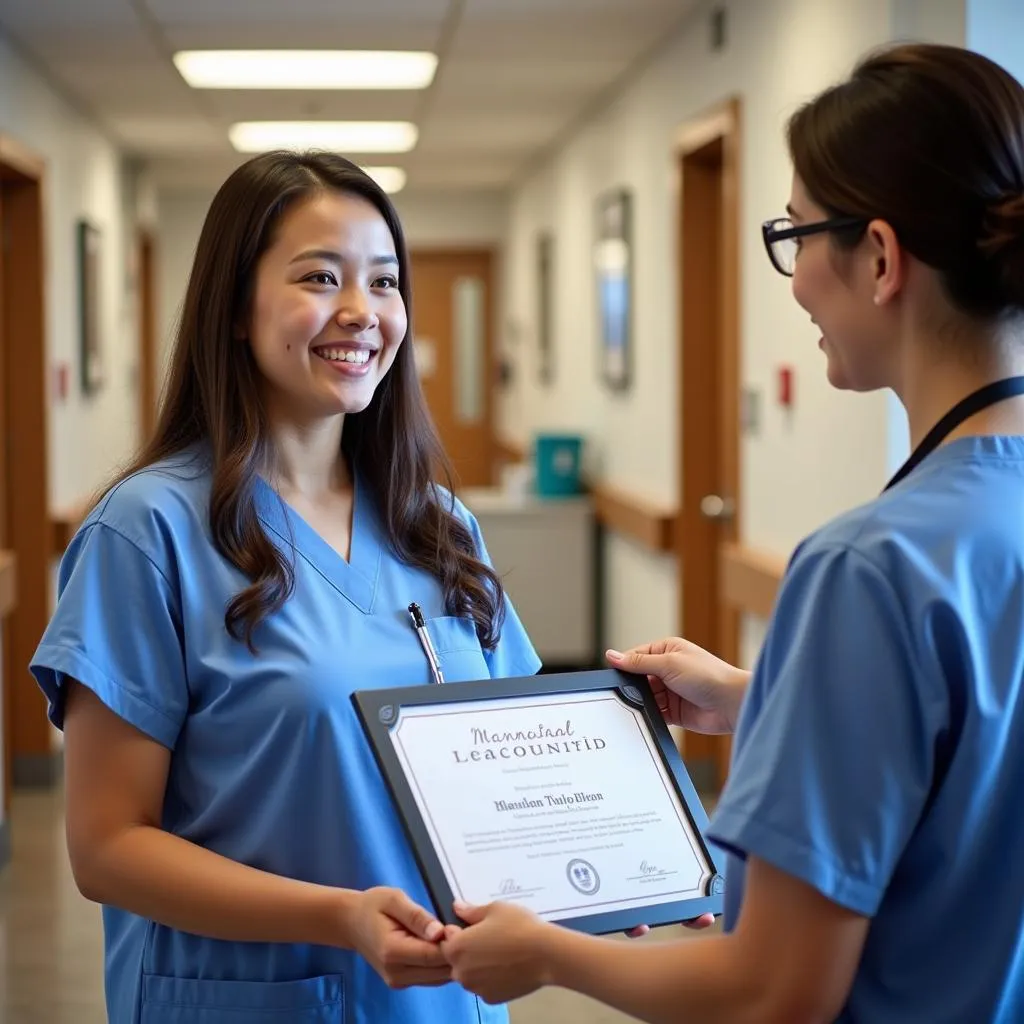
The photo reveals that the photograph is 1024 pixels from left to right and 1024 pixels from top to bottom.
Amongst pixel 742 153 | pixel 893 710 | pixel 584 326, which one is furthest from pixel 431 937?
pixel 584 326

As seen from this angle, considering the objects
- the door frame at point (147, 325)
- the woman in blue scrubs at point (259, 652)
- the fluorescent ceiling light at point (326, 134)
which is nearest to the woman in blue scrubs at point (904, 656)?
the woman in blue scrubs at point (259, 652)

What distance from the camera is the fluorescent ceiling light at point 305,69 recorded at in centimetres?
542

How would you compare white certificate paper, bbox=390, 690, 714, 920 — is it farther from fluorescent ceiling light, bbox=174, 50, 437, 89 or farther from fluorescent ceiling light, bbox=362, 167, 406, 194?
fluorescent ceiling light, bbox=362, 167, 406, 194

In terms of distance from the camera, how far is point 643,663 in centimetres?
163

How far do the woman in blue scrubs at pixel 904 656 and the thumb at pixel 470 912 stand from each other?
20cm

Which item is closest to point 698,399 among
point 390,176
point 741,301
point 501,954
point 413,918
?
point 741,301

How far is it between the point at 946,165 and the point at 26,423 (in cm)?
464

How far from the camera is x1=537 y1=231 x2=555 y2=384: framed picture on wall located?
8531 mm

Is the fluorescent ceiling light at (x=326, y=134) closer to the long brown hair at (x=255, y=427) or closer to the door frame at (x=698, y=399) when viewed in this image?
the door frame at (x=698, y=399)

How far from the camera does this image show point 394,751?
139 cm

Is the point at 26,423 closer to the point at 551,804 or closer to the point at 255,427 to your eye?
the point at 255,427

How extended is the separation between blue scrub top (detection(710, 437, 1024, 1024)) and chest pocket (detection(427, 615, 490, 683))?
643mm

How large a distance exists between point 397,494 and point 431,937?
2.20ft

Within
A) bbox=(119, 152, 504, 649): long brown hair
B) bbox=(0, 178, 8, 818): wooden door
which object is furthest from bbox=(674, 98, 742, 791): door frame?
bbox=(119, 152, 504, 649): long brown hair
